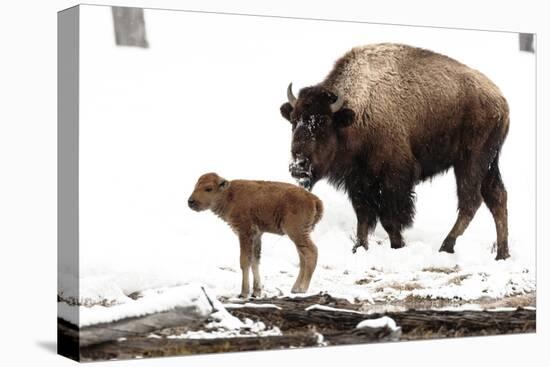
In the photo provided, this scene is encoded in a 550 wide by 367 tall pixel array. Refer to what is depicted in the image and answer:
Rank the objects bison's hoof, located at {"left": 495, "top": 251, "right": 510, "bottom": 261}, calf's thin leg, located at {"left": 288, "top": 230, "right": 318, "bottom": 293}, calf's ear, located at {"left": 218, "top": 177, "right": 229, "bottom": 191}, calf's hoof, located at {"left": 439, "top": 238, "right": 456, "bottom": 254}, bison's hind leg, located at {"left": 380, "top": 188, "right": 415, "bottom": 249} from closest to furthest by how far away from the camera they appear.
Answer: calf's ear, located at {"left": 218, "top": 177, "right": 229, "bottom": 191} < calf's thin leg, located at {"left": 288, "top": 230, "right": 318, "bottom": 293} < bison's hind leg, located at {"left": 380, "top": 188, "right": 415, "bottom": 249} < calf's hoof, located at {"left": 439, "top": 238, "right": 456, "bottom": 254} < bison's hoof, located at {"left": 495, "top": 251, "right": 510, "bottom": 261}

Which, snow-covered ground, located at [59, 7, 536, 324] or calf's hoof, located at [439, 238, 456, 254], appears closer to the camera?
snow-covered ground, located at [59, 7, 536, 324]

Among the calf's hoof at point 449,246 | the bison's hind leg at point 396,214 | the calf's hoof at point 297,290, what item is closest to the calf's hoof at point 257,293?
the calf's hoof at point 297,290

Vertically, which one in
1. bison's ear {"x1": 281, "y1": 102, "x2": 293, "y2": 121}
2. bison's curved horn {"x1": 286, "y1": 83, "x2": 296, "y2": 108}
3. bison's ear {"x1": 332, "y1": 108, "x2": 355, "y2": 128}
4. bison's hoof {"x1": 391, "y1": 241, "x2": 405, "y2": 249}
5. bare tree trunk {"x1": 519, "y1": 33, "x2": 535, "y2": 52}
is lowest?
bison's hoof {"x1": 391, "y1": 241, "x2": 405, "y2": 249}

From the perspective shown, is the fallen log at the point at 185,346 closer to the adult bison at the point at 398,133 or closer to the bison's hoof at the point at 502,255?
the adult bison at the point at 398,133

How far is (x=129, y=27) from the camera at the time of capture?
335 inches

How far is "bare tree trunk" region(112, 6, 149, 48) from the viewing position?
8422 mm

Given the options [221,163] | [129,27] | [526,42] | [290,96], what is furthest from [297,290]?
[526,42]

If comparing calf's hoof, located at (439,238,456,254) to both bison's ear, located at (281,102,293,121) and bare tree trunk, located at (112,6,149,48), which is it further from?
bare tree trunk, located at (112,6,149,48)

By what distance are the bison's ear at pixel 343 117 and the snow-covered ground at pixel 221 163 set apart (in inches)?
12.9

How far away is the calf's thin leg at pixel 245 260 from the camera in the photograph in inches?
348

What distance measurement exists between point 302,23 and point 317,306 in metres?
2.25

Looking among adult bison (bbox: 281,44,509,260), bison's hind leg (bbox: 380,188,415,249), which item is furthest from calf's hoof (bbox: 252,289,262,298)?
bison's hind leg (bbox: 380,188,415,249)

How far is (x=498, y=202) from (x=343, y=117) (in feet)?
5.52

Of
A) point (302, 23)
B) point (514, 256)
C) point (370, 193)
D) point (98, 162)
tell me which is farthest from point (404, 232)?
point (98, 162)
